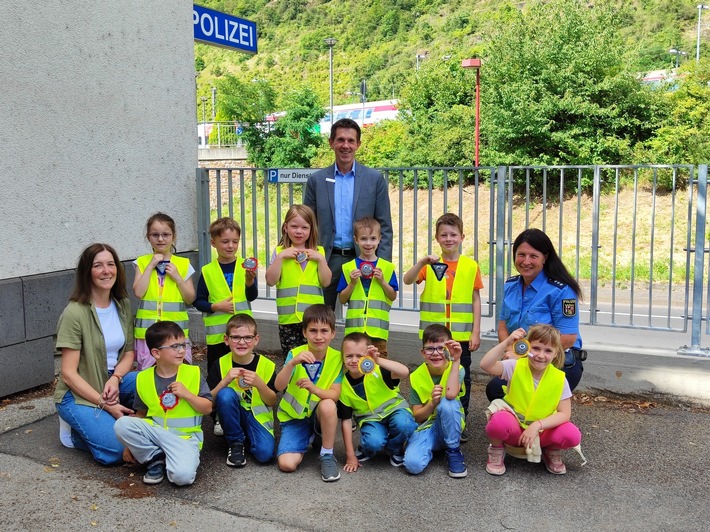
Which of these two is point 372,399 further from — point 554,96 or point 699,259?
point 554,96

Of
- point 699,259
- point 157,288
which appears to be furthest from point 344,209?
point 699,259

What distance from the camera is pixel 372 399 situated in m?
4.52

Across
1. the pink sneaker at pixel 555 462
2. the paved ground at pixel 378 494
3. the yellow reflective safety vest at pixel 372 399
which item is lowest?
the paved ground at pixel 378 494

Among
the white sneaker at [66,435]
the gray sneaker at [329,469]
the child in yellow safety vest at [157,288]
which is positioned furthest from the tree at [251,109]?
the gray sneaker at [329,469]

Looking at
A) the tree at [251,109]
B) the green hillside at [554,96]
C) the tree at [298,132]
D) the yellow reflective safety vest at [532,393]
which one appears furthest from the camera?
the tree at [251,109]

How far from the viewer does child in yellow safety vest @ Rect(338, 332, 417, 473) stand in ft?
14.5

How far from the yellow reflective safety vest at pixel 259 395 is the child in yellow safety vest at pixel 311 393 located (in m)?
0.10

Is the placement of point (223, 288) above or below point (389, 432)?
above

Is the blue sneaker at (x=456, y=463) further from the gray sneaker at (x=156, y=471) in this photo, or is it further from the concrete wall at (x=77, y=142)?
the concrete wall at (x=77, y=142)

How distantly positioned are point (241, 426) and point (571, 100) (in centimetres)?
1935

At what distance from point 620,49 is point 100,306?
2177cm

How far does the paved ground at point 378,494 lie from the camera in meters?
3.74

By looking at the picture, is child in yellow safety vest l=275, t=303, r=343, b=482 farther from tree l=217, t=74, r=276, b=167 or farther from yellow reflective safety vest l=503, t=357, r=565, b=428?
tree l=217, t=74, r=276, b=167

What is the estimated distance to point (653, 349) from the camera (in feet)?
18.4
